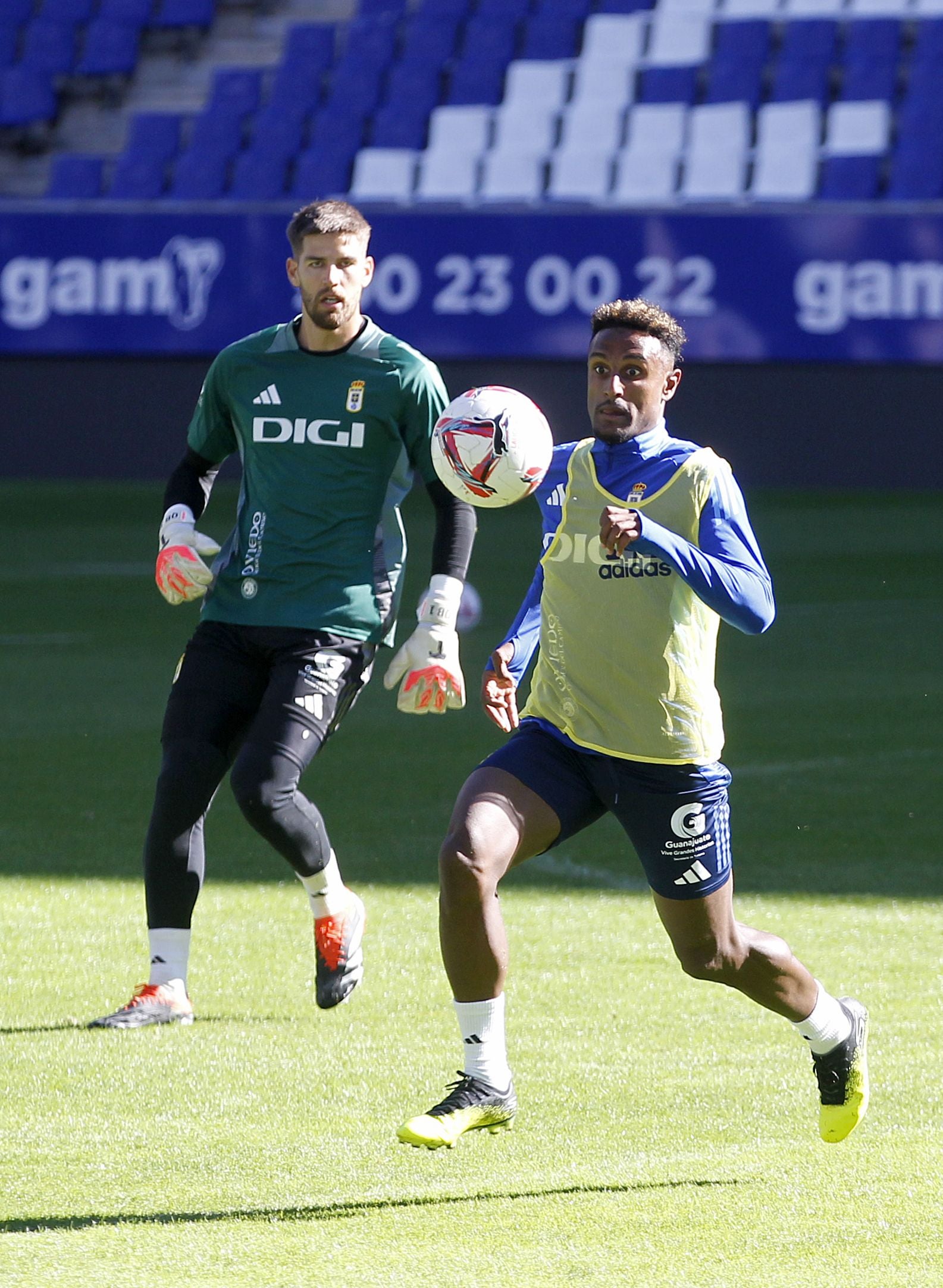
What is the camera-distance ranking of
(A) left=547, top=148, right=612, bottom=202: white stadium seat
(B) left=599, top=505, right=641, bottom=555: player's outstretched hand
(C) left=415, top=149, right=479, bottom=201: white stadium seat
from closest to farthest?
(B) left=599, top=505, right=641, bottom=555: player's outstretched hand, (A) left=547, top=148, right=612, bottom=202: white stadium seat, (C) left=415, top=149, right=479, bottom=201: white stadium seat

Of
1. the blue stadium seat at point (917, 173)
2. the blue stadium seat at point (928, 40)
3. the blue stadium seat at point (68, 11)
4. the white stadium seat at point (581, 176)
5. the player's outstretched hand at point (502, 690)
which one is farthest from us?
the blue stadium seat at point (68, 11)

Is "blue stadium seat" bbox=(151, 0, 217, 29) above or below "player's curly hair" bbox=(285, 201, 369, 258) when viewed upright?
above

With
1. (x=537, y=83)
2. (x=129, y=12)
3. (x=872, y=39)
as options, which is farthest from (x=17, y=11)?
(x=872, y=39)

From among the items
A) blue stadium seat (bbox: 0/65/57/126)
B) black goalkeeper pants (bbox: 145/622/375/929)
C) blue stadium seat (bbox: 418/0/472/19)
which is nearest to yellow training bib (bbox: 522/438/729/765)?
black goalkeeper pants (bbox: 145/622/375/929)

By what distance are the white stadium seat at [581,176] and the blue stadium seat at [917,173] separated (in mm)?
3267

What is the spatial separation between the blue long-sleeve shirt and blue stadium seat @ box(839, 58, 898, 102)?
2017 cm

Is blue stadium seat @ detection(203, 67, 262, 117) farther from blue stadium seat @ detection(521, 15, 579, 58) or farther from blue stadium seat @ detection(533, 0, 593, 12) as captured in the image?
blue stadium seat @ detection(533, 0, 593, 12)

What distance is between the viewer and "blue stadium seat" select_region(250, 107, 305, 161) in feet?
83.7

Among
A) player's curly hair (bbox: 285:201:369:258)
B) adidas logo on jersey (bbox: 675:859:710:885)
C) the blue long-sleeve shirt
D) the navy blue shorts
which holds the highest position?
player's curly hair (bbox: 285:201:369:258)

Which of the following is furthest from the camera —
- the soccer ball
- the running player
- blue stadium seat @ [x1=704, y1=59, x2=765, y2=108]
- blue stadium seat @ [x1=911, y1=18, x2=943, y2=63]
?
blue stadium seat @ [x1=704, y1=59, x2=765, y2=108]

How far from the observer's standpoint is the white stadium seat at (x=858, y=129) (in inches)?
910

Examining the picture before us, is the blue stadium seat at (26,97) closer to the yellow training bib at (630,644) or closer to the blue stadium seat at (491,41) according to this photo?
the blue stadium seat at (491,41)

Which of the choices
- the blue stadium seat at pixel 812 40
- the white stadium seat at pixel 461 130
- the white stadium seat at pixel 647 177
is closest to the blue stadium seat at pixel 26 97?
the white stadium seat at pixel 461 130

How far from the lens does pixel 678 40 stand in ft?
82.6
